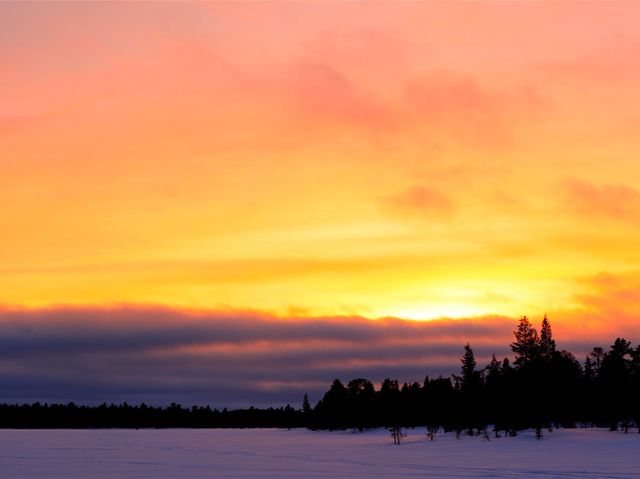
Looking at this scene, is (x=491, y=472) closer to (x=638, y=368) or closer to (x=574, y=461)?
(x=574, y=461)

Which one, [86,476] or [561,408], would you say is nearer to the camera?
[86,476]

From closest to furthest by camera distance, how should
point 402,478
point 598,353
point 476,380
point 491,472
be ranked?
point 402,478 → point 491,472 → point 476,380 → point 598,353

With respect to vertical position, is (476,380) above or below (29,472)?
above

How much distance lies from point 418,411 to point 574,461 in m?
124

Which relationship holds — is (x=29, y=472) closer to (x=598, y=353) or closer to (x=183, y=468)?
(x=183, y=468)

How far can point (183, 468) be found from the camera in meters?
69.8

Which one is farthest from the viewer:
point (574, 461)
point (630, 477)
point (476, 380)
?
point (476, 380)

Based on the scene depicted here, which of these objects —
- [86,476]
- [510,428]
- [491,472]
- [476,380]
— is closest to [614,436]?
[510,428]

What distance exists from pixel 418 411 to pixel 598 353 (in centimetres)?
4005

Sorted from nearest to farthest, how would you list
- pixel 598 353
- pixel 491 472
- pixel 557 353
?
1. pixel 491 472
2. pixel 557 353
3. pixel 598 353

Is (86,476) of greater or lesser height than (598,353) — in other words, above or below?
below

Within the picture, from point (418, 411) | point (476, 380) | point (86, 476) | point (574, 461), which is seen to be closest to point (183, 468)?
point (86, 476)

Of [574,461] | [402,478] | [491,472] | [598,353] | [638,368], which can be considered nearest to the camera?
[402,478]

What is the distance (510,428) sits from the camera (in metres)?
139
